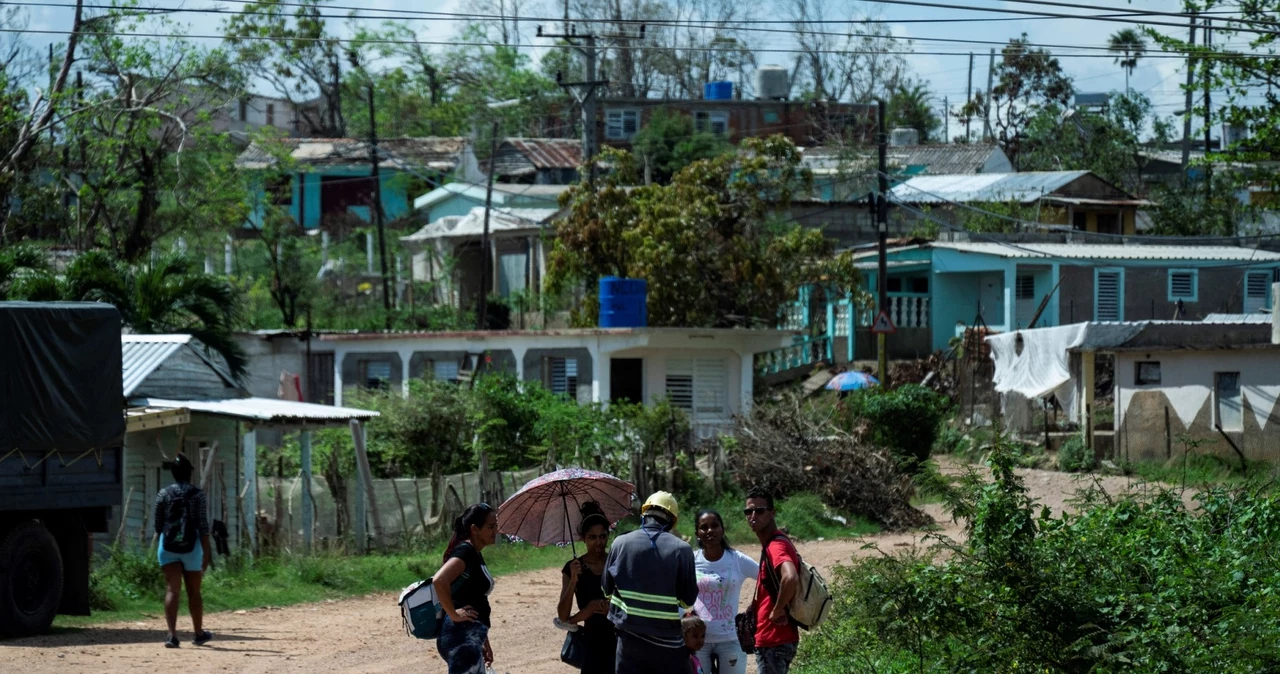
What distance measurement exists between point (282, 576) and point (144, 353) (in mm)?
3441

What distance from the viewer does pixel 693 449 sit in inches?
989

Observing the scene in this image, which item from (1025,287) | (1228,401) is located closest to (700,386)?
(1228,401)

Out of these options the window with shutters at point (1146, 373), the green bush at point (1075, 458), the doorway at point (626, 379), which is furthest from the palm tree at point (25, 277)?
the window with shutters at point (1146, 373)

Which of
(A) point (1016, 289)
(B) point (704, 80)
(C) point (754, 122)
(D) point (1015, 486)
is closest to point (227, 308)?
(D) point (1015, 486)

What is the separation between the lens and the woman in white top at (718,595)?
8539 mm

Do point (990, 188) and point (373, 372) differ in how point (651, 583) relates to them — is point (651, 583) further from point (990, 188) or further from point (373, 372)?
point (990, 188)

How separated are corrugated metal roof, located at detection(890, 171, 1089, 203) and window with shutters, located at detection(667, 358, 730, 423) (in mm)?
16943

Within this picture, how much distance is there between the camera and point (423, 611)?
324 inches


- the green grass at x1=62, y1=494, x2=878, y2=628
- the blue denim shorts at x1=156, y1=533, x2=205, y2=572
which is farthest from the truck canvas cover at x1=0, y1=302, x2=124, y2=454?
the green grass at x1=62, y1=494, x2=878, y2=628

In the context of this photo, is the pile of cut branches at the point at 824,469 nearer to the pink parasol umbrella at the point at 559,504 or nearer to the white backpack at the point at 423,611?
the pink parasol umbrella at the point at 559,504

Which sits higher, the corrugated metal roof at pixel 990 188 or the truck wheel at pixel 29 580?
the corrugated metal roof at pixel 990 188

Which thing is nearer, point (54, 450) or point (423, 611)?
point (423, 611)

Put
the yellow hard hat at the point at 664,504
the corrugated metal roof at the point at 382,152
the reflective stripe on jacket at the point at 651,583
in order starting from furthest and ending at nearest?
1. the corrugated metal roof at the point at 382,152
2. the yellow hard hat at the point at 664,504
3. the reflective stripe on jacket at the point at 651,583

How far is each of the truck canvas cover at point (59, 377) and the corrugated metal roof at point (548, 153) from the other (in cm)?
3963
